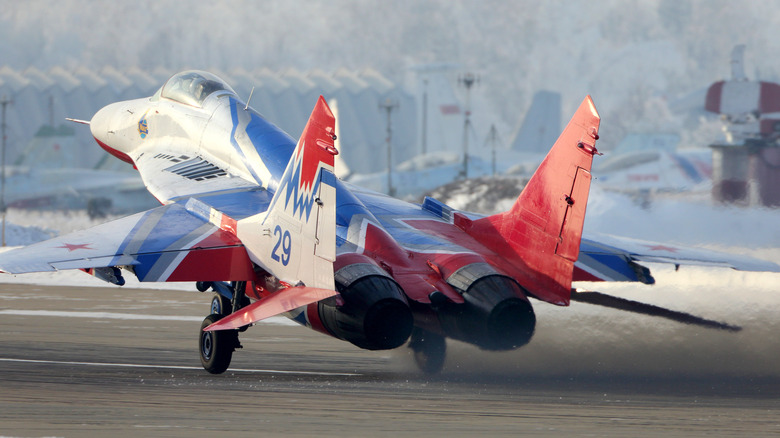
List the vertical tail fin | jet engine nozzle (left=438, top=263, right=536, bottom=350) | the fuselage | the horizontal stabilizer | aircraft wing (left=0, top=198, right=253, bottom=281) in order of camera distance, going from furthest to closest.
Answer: aircraft wing (left=0, top=198, right=253, bottom=281), the fuselage, jet engine nozzle (left=438, top=263, right=536, bottom=350), the horizontal stabilizer, the vertical tail fin

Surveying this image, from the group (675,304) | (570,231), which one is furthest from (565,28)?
(570,231)

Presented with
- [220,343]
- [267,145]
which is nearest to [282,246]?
[220,343]

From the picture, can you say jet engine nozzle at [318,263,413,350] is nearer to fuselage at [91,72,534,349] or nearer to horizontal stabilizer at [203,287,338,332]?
fuselage at [91,72,534,349]

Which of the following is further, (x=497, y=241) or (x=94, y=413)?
(x=497, y=241)

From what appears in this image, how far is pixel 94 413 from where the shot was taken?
9312 mm

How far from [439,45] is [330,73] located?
36.6 ft

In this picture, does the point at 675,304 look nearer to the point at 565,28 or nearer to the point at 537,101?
the point at 537,101

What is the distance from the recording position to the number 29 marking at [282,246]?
1032 centimetres

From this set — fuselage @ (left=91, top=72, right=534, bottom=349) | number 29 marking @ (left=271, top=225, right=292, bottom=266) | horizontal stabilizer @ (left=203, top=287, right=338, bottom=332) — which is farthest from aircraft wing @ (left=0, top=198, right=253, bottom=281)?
horizontal stabilizer @ (left=203, top=287, right=338, bottom=332)

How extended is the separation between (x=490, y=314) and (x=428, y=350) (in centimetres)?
286

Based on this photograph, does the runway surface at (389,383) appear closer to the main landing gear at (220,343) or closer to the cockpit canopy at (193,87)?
the main landing gear at (220,343)

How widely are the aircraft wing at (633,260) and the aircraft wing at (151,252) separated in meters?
4.64

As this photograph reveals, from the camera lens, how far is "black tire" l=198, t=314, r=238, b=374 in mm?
11625

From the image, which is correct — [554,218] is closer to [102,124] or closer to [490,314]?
[490,314]
